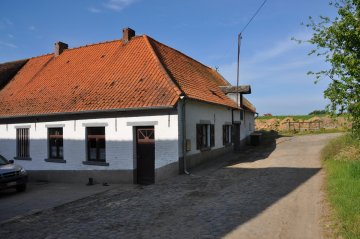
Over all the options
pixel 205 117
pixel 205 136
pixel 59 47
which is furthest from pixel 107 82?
pixel 59 47

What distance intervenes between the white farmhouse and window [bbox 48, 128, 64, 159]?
50 mm

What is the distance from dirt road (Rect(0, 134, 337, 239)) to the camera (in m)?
7.29

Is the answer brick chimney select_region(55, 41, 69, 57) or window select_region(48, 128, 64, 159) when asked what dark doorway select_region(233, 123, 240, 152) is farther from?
brick chimney select_region(55, 41, 69, 57)

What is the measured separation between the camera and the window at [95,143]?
15734 mm

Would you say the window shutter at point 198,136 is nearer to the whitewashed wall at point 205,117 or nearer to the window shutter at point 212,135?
the whitewashed wall at point 205,117

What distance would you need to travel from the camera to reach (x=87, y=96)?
16.4 m

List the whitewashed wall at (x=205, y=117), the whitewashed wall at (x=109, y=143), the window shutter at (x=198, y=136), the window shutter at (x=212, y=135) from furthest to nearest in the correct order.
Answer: the window shutter at (x=212, y=135) → the window shutter at (x=198, y=136) → the whitewashed wall at (x=205, y=117) → the whitewashed wall at (x=109, y=143)

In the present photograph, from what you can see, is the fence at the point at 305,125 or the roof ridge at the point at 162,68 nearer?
the roof ridge at the point at 162,68

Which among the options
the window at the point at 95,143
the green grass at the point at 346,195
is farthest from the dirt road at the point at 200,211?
the window at the point at 95,143

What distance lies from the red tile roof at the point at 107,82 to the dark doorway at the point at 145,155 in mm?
1357

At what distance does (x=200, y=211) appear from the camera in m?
8.80

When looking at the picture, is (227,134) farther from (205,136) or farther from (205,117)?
(205,117)

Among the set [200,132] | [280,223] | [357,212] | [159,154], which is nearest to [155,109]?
[159,154]

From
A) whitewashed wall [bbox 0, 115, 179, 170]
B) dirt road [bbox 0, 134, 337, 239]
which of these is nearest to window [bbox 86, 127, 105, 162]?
whitewashed wall [bbox 0, 115, 179, 170]
